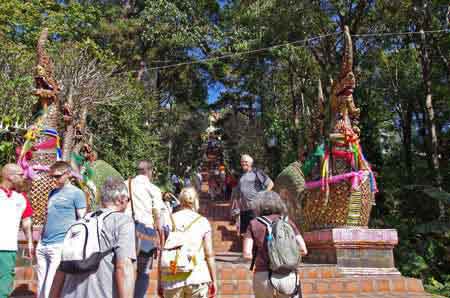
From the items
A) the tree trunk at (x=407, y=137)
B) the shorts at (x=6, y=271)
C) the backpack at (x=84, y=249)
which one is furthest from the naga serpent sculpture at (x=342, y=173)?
the tree trunk at (x=407, y=137)

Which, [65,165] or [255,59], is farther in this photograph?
[255,59]

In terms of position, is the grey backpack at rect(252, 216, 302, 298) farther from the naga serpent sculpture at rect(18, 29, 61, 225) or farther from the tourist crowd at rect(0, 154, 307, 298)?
the naga serpent sculpture at rect(18, 29, 61, 225)

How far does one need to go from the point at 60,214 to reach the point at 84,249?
1786 mm

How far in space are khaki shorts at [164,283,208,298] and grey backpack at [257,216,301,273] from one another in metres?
0.61

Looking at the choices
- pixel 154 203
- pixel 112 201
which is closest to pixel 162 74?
pixel 154 203

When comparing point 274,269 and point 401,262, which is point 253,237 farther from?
point 401,262

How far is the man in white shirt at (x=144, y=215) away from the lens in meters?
4.73

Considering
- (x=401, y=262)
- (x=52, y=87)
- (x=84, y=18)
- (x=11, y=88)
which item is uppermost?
(x=84, y=18)

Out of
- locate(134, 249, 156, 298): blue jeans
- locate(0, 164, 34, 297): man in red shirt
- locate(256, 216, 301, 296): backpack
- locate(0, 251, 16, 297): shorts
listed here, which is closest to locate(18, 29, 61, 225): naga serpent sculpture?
locate(0, 164, 34, 297): man in red shirt

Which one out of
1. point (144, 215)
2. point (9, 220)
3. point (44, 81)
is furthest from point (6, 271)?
point (44, 81)

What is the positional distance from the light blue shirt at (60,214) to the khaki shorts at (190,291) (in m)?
1.36

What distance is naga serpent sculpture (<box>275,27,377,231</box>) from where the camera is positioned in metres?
7.84

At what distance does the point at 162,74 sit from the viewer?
2419 cm

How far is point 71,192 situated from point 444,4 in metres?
13.3
